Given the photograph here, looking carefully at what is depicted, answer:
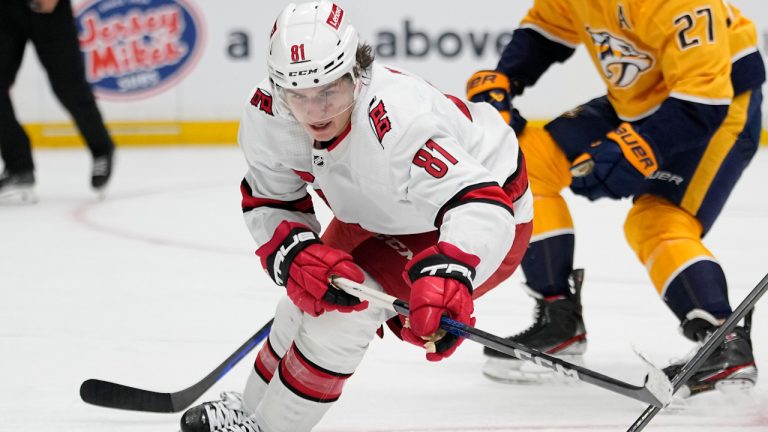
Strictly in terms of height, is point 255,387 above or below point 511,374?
above

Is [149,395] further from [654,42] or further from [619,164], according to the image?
[654,42]

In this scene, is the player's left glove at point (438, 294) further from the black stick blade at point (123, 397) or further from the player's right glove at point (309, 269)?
the black stick blade at point (123, 397)

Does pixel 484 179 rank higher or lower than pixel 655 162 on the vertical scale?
higher

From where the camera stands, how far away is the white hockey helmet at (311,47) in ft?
5.98

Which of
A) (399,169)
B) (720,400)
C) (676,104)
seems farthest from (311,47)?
(720,400)

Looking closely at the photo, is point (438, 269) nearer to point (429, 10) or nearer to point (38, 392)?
point (38, 392)

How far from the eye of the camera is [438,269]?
5.65 feet

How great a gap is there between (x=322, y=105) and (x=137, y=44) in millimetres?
4470

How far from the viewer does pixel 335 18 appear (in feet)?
6.22

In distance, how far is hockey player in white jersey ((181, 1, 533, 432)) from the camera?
1783 mm

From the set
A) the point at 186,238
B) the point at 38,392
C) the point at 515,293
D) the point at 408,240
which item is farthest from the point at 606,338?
the point at 186,238

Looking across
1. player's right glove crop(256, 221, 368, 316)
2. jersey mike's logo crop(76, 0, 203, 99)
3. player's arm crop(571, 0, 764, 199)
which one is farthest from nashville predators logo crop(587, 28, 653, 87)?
jersey mike's logo crop(76, 0, 203, 99)

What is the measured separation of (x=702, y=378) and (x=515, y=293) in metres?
1.07

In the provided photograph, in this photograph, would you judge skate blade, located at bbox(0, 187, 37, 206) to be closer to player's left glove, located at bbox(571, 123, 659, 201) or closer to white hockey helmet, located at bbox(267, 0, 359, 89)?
player's left glove, located at bbox(571, 123, 659, 201)
